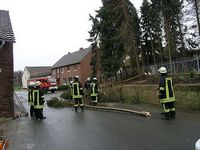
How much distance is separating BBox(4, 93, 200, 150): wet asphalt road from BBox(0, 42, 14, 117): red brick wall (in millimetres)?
2130

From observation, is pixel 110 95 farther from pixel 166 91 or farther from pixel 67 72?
pixel 67 72

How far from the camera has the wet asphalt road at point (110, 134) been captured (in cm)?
815

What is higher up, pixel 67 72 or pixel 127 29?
pixel 127 29

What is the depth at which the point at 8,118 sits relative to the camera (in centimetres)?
1510

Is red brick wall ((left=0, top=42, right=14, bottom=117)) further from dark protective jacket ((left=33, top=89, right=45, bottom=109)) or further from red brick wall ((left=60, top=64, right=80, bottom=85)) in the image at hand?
red brick wall ((left=60, top=64, right=80, bottom=85))

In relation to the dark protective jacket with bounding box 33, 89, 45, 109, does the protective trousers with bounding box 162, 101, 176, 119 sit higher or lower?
lower

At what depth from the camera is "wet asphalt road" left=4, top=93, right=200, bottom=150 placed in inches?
321

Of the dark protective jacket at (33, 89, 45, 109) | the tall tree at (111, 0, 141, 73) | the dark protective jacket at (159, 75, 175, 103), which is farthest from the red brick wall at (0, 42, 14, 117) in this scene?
the tall tree at (111, 0, 141, 73)

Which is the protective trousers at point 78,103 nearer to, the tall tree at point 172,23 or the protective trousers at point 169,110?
the protective trousers at point 169,110

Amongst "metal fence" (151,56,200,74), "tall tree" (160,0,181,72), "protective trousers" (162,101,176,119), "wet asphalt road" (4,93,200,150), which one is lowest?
"wet asphalt road" (4,93,200,150)

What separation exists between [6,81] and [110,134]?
7.33 metres

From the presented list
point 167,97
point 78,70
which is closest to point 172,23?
point 78,70

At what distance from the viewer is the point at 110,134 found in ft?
31.8

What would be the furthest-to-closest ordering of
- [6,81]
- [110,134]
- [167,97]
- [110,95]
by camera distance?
[110,95] → [6,81] → [167,97] → [110,134]
